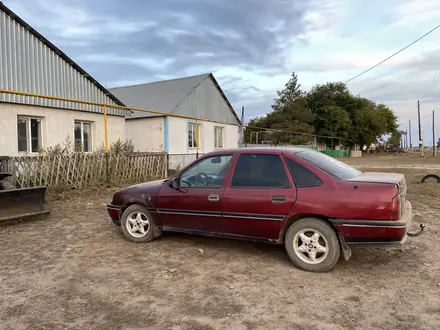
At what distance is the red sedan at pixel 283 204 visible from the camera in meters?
3.77

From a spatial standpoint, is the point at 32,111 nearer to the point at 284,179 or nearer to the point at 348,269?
the point at 284,179

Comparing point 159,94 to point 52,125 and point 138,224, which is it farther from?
point 138,224

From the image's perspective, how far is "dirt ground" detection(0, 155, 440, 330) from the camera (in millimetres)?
2994

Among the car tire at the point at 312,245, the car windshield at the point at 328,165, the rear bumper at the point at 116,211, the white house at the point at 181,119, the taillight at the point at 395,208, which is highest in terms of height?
the white house at the point at 181,119

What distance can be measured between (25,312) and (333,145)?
56.2 metres

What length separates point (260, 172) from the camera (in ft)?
14.5

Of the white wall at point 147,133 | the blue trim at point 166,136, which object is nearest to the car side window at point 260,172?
the blue trim at point 166,136

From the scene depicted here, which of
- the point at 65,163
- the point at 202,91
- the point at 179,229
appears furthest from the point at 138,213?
the point at 202,91

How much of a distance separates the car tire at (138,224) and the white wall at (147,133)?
1183 cm

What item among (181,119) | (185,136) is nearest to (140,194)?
(181,119)

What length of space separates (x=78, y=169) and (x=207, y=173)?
21.1 ft

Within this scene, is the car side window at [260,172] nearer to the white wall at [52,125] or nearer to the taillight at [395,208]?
the taillight at [395,208]

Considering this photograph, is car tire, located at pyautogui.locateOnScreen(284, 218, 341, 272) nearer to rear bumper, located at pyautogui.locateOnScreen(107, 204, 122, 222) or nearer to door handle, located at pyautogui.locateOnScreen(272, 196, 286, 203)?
door handle, located at pyautogui.locateOnScreen(272, 196, 286, 203)

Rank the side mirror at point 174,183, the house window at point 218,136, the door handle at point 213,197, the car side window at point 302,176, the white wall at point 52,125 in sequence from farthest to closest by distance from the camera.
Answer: the house window at point 218,136, the white wall at point 52,125, the side mirror at point 174,183, the door handle at point 213,197, the car side window at point 302,176
